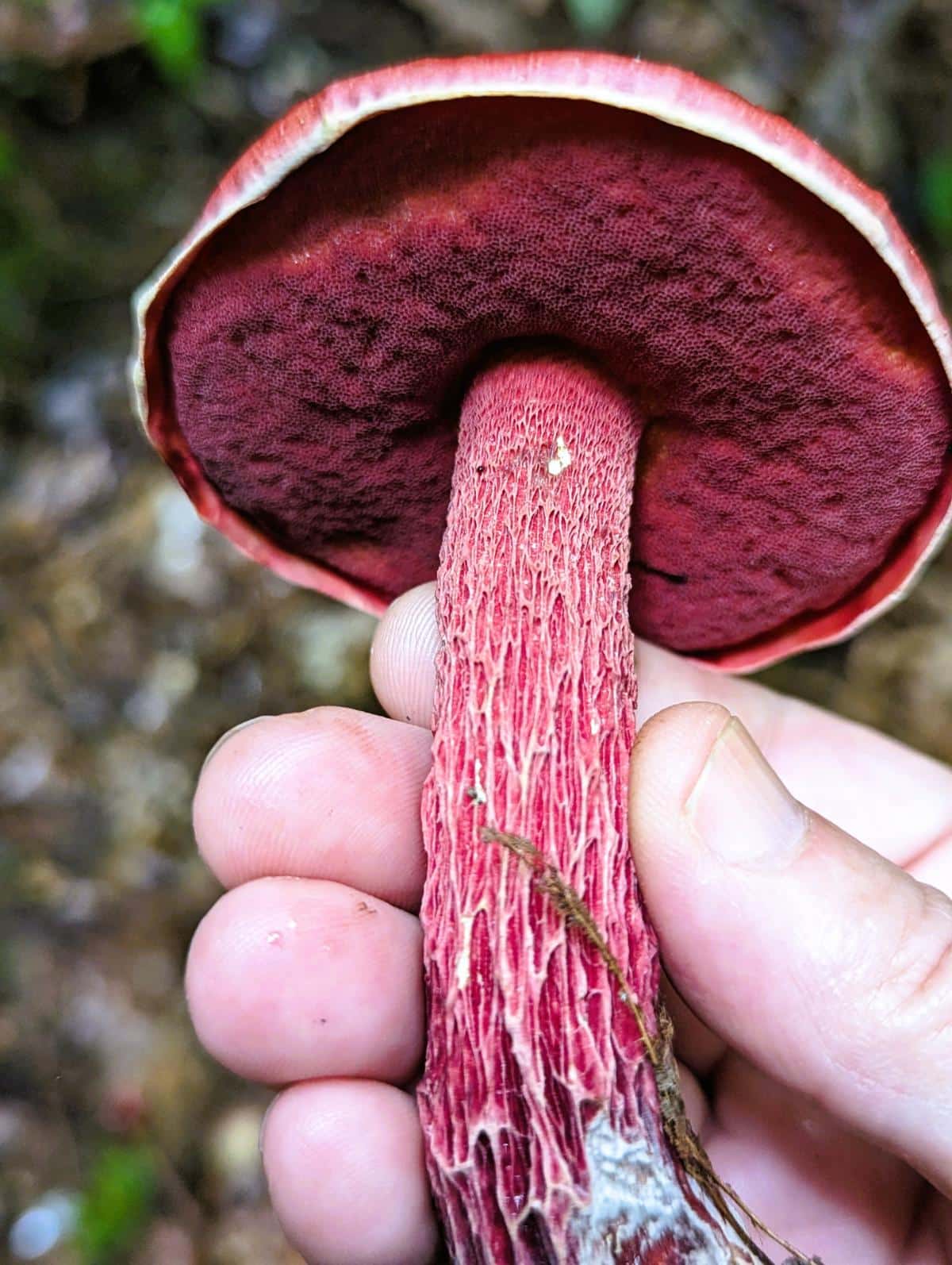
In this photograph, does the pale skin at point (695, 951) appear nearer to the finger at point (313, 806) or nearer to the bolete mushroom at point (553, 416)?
the finger at point (313, 806)

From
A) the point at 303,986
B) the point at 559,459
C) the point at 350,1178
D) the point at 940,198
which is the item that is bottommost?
the point at 350,1178

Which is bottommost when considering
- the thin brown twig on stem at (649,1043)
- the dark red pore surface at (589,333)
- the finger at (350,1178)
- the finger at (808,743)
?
the finger at (350,1178)

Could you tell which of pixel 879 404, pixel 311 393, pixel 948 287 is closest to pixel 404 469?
pixel 311 393

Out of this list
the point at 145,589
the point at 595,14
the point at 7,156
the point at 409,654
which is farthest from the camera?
the point at 595,14

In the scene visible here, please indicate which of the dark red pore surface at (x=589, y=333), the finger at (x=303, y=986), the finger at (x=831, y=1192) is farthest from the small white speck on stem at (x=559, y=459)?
the finger at (x=831, y=1192)

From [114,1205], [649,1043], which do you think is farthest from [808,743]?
[114,1205]

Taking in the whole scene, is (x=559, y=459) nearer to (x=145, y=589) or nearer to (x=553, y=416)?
(x=553, y=416)

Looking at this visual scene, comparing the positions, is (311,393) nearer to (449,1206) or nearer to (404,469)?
(404,469)
